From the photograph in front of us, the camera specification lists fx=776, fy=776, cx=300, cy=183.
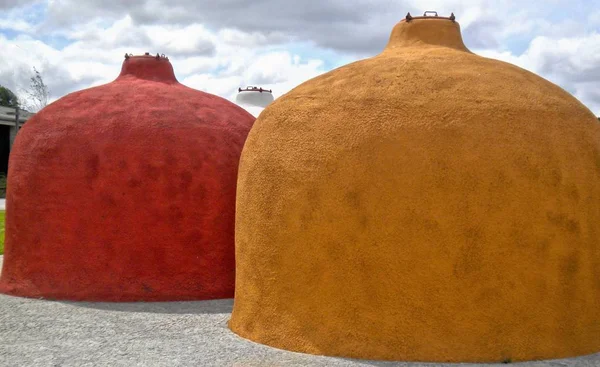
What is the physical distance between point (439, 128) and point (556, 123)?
4.02ft

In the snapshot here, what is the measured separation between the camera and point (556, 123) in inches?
292

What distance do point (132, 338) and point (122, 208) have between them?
2.51 m

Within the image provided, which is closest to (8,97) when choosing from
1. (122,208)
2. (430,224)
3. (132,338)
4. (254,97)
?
(254,97)

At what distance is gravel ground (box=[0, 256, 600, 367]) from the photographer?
23.2 ft

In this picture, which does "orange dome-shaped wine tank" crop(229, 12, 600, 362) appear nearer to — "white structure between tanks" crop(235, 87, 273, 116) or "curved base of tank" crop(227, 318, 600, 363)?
"curved base of tank" crop(227, 318, 600, 363)

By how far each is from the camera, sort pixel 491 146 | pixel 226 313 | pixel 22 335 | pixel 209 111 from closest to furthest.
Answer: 1. pixel 491 146
2. pixel 22 335
3. pixel 226 313
4. pixel 209 111

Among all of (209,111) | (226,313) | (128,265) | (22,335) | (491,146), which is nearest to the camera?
(491,146)

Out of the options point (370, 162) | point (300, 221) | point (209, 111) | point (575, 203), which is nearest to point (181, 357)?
point (300, 221)

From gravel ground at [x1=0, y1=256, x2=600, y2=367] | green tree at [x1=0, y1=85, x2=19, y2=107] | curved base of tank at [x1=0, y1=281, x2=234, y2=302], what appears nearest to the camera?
gravel ground at [x1=0, y1=256, x2=600, y2=367]

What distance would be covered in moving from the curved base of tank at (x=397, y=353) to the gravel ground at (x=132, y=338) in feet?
0.31

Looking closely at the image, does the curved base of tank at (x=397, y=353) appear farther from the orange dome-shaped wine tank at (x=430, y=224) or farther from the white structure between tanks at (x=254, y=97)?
the white structure between tanks at (x=254, y=97)

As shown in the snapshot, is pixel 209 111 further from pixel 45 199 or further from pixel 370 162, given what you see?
pixel 370 162

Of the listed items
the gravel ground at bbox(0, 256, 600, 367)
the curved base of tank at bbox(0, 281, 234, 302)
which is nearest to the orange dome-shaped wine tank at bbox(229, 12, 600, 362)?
the gravel ground at bbox(0, 256, 600, 367)

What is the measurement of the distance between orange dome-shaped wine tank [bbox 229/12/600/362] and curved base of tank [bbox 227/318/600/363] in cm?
1
